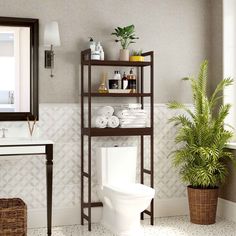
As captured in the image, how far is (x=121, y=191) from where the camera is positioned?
15.4 ft

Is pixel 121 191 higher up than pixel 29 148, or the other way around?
pixel 29 148

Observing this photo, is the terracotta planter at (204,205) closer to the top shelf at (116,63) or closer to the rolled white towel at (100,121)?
the rolled white towel at (100,121)

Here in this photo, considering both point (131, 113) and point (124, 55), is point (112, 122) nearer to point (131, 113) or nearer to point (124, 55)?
point (131, 113)

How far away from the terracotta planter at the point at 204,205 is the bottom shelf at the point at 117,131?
2.51 feet

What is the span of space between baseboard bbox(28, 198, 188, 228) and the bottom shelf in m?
0.83

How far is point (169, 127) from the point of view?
5559 mm

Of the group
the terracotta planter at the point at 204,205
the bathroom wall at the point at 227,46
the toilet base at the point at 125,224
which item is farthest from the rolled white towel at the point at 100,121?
the bathroom wall at the point at 227,46

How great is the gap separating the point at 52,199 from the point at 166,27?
2180 millimetres

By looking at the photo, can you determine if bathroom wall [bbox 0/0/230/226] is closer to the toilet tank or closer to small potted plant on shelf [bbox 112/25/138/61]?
small potted plant on shelf [bbox 112/25/138/61]

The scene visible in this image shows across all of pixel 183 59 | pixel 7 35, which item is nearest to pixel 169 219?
pixel 183 59

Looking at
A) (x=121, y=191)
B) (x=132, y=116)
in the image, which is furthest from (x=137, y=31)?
(x=121, y=191)

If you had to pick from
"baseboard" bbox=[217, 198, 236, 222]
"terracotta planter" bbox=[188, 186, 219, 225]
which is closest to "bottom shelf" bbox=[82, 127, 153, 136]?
"terracotta planter" bbox=[188, 186, 219, 225]

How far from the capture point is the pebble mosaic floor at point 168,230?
4820 mm

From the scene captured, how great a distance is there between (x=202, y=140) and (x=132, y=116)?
75 centimetres
